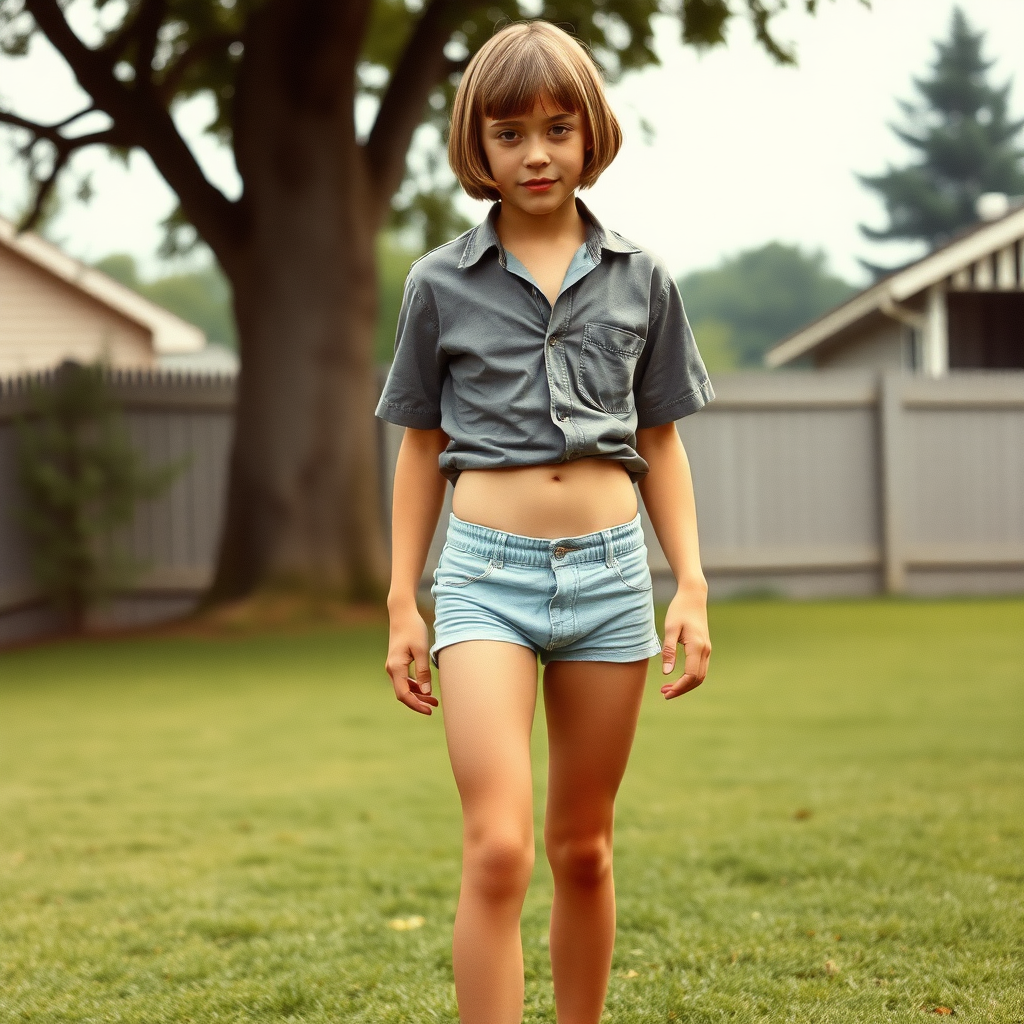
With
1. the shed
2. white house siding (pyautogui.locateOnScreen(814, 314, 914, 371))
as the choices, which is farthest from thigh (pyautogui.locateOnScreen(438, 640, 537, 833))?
the shed

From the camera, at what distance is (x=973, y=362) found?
18844 mm

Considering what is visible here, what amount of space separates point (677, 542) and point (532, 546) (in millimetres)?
337

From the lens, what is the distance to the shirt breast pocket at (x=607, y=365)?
2436 millimetres

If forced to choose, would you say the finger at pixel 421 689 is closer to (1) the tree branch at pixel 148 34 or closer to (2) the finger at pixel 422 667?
(2) the finger at pixel 422 667

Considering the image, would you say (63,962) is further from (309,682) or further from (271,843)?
(309,682)

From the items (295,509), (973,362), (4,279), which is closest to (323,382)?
(295,509)

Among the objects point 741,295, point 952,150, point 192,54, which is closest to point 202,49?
point 192,54

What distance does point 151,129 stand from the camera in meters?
10.9

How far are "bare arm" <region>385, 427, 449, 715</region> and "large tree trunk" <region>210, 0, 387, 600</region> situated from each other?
27.1ft

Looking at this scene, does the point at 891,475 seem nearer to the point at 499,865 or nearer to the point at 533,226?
the point at 533,226

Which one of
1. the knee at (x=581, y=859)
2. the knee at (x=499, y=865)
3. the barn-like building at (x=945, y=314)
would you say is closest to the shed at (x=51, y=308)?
the barn-like building at (x=945, y=314)

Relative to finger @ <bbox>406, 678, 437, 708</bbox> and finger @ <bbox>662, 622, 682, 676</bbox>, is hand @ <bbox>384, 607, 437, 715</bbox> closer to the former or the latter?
finger @ <bbox>406, 678, 437, 708</bbox>

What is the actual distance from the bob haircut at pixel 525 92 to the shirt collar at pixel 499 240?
0.06m

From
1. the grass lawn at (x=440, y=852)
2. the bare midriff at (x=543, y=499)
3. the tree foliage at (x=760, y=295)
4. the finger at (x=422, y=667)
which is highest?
the tree foliage at (x=760, y=295)
